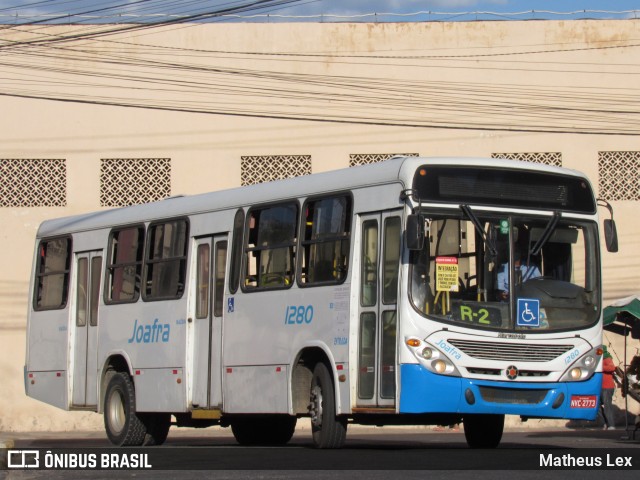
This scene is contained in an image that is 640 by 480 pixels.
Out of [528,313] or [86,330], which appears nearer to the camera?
[528,313]

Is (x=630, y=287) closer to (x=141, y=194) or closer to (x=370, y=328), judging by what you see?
(x=141, y=194)

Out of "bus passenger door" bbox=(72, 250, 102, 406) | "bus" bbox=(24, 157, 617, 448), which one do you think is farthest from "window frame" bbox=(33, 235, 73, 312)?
"bus" bbox=(24, 157, 617, 448)

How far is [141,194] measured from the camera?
23.7 m

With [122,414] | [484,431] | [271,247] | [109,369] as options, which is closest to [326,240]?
[271,247]

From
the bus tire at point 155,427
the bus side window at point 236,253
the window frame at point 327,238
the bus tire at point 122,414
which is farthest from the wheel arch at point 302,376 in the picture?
the bus tire at point 155,427

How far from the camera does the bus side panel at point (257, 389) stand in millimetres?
13461

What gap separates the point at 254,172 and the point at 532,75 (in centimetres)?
527

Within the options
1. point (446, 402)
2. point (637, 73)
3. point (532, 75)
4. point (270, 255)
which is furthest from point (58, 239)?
point (637, 73)

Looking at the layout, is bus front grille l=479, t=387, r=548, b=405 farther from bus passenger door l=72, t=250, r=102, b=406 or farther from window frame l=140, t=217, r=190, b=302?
bus passenger door l=72, t=250, r=102, b=406

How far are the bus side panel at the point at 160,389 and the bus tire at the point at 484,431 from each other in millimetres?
3372

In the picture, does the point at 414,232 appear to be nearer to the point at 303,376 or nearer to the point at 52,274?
the point at 303,376

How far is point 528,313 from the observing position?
473 inches

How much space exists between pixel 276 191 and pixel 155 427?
4.09 metres

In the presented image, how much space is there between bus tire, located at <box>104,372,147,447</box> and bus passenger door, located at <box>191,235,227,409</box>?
50.5 inches
